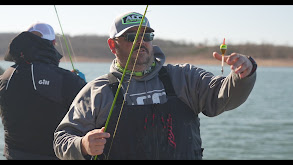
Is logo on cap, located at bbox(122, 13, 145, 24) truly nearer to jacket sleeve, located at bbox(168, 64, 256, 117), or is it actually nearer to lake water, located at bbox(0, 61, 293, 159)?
jacket sleeve, located at bbox(168, 64, 256, 117)

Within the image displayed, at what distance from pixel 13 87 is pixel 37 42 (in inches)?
14.8

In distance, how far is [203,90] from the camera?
2771mm

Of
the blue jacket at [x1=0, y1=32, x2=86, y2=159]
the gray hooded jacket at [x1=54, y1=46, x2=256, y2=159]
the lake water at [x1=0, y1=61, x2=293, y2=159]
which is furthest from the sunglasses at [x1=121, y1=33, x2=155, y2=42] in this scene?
the lake water at [x1=0, y1=61, x2=293, y2=159]

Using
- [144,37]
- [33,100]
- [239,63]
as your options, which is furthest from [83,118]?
[33,100]

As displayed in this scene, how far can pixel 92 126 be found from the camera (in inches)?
108

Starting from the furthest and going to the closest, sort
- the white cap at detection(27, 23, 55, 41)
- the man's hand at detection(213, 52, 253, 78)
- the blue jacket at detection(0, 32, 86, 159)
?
the white cap at detection(27, 23, 55, 41) → the blue jacket at detection(0, 32, 86, 159) → the man's hand at detection(213, 52, 253, 78)

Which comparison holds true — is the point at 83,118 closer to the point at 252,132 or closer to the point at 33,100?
the point at 33,100

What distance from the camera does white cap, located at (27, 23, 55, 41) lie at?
4.03m

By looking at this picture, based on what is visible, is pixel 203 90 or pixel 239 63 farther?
pixel 203 90

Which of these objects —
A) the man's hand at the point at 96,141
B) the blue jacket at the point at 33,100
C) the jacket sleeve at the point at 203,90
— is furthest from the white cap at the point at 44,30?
the man's hand at the point at 96,141

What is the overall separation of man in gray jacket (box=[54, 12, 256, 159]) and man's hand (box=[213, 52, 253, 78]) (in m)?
0.18

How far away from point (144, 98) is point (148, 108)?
0.06 meters

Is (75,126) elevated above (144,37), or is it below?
below
